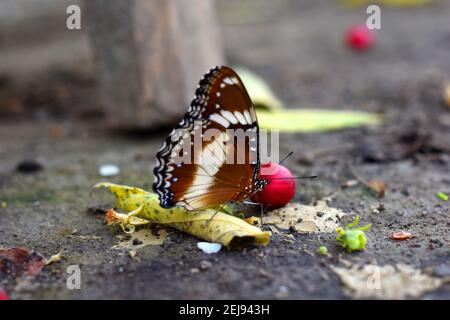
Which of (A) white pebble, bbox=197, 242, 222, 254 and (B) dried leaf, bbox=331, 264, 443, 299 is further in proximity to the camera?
(A) white pebble, bbox=197, 242, 222, 254

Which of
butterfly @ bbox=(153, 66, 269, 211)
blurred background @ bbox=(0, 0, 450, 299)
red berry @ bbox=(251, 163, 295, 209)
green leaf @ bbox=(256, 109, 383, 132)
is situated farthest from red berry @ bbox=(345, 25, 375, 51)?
butterfly @ bbox=(153, 66, 269, 211)

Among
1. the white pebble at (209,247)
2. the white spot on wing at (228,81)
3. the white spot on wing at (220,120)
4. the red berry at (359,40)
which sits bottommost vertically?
the white pebble at (209,247)

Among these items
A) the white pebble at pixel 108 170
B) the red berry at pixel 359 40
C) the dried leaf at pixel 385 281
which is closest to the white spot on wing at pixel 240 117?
the dried leaf at pixel 385 281

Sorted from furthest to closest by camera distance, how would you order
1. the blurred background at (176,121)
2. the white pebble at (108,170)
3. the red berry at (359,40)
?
1. the red berry at (359,40)
2. the white pebble at (108,170)
3. the blurred background at (176,121)

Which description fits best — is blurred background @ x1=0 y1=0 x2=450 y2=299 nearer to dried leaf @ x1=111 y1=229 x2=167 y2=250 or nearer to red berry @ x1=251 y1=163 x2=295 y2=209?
dried leaf @ x1=111 y1=229 x2=167 y2=250

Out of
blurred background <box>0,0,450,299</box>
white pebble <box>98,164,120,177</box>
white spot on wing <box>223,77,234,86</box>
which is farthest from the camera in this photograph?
white pebble <box>98,164,120,177</box>

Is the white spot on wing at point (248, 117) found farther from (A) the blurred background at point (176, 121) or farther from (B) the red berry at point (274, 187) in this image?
(A) the blurred background at point (176, 121)
